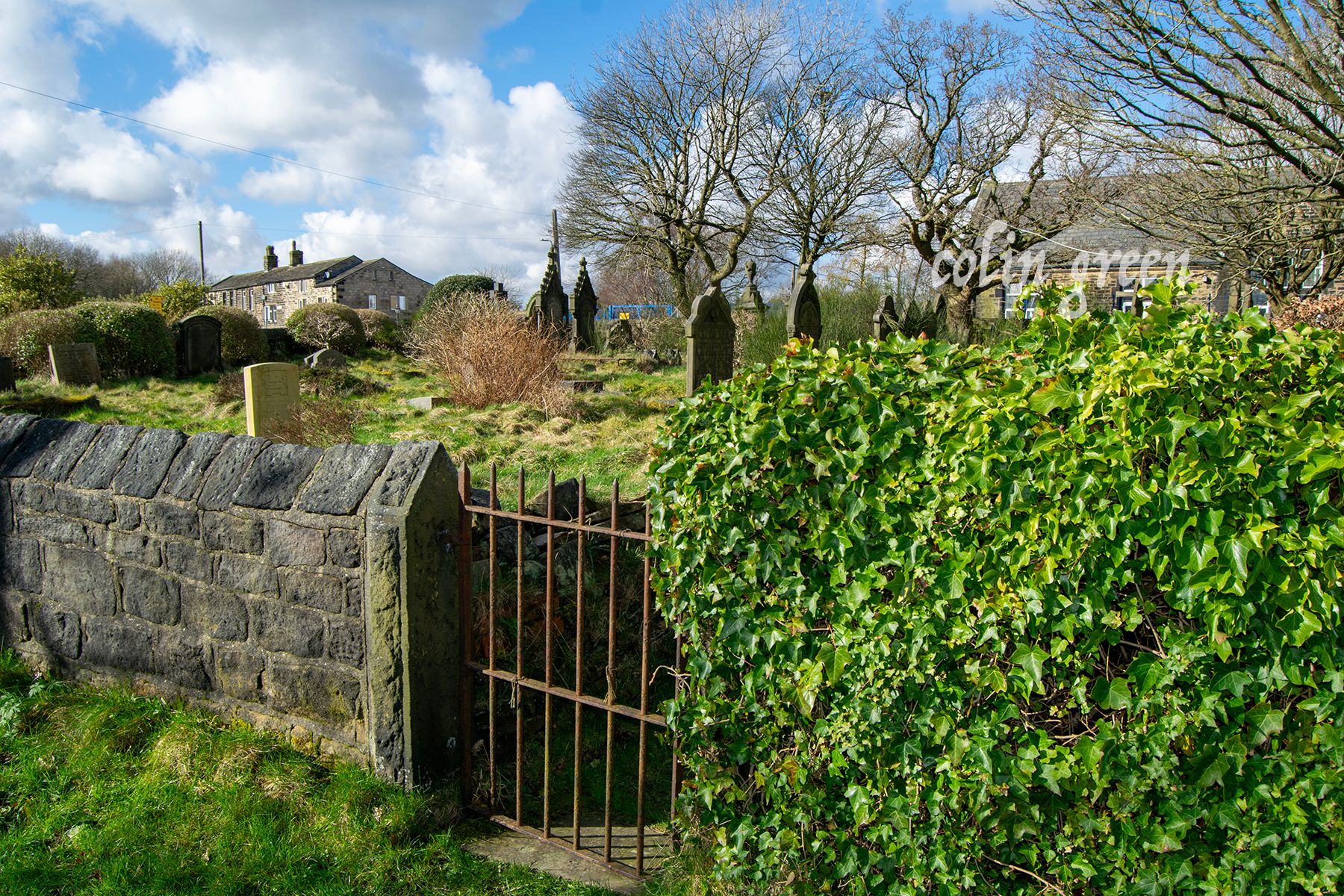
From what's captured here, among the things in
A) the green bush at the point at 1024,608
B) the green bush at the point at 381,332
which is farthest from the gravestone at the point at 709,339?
the green bush at the point at 381,332

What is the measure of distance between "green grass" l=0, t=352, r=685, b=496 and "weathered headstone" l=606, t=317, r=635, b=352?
6.26 m

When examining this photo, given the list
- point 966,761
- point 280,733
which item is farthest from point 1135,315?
point 280,733

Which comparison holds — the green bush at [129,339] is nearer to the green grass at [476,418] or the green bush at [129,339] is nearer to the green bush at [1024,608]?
the green grass at [476,418]

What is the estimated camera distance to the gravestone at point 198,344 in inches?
658

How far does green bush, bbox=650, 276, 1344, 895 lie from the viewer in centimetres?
197

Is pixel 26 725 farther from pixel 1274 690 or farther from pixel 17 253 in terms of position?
pixel 17 253

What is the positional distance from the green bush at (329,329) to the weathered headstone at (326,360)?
306 centimetres

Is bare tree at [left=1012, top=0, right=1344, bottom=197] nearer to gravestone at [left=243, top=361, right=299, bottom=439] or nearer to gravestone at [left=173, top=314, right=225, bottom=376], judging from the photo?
gravestone at [left=243, top=361, right=299, bottom=439]

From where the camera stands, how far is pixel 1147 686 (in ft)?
6.82

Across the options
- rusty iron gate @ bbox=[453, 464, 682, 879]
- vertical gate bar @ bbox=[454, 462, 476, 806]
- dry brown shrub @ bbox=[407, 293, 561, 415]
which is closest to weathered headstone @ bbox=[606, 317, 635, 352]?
dry brown shrub @ bbox=[407, 293, 561, 415]

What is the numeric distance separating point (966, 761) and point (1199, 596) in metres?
0.71

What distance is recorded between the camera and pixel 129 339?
1562 centimetres

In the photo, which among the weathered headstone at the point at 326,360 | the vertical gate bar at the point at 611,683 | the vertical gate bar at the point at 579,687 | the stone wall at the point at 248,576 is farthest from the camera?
the weathered headstone at the point at 326,360

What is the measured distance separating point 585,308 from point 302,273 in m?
41.9
